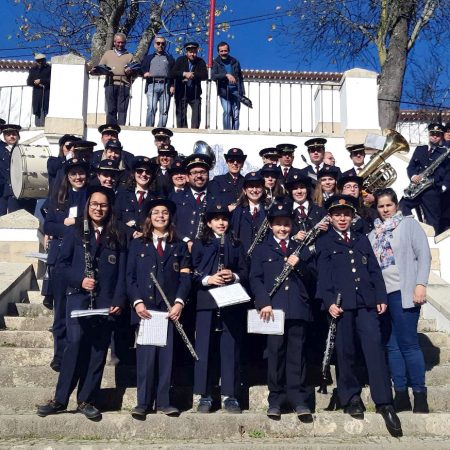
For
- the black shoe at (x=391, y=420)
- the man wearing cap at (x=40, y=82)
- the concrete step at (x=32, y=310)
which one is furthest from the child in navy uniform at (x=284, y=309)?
the man wearing cap at (x=40, y=82)

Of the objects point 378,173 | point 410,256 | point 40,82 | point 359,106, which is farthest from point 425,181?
point 40,82

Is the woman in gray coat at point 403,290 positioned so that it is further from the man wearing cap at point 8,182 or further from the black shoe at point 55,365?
the man wearing cap at point 8,182

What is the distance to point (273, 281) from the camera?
6121mm

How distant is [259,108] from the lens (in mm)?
16109

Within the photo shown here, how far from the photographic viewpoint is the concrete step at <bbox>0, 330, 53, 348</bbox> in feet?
23.1

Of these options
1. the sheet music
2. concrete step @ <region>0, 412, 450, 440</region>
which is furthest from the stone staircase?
the sheet music

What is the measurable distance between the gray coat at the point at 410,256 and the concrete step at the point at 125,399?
1.02m

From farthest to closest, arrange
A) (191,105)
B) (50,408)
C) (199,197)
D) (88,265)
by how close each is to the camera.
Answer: (191,105), (199,197), (88,265), (50,408)

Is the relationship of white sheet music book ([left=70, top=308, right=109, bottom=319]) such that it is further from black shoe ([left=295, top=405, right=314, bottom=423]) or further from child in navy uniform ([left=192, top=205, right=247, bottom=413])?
black shoe ([left=295, top=405, right=314, bottom=423])

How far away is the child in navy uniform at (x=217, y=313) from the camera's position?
5.89m

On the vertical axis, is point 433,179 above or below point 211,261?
above

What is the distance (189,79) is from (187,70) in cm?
28

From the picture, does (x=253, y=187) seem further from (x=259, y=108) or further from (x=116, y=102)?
(x=259, y=108)

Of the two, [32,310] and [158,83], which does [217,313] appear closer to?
[32,310]
